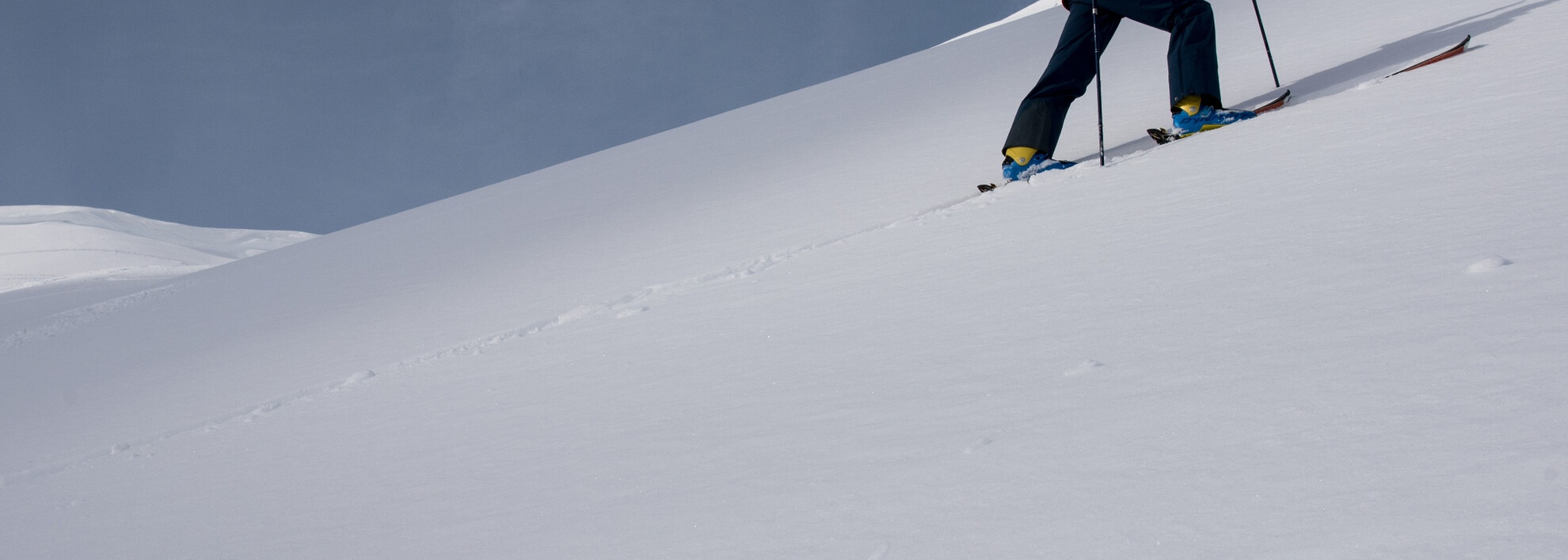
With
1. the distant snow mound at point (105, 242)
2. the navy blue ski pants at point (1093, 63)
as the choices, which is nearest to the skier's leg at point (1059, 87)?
the navy blue ski pants at point (1093, 63)

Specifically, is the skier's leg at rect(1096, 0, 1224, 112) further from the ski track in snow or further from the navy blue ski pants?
the ski track in snow

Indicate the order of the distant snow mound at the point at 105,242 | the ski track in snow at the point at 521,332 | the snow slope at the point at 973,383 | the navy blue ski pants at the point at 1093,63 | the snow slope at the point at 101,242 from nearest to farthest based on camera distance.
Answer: the snow slope at the point at 973,383
the ski track in snow at the point at 521,332
the navy blue ski pants at the point at 1093,63
the snow slope at the point at 101,242
the distant snow mound at the point at 105,242

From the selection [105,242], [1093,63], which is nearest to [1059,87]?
[1093,63]

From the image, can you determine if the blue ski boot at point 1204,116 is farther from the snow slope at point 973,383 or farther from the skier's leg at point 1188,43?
the snow slope at point 973,383

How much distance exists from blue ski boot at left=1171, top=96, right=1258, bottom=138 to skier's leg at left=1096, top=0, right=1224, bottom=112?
0.06 ft

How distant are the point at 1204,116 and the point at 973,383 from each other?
7.34 ft

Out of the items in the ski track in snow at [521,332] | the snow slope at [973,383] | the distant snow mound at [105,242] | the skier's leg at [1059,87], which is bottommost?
the snow slope at [973,383]

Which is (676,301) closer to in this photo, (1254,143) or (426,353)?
(426,353)

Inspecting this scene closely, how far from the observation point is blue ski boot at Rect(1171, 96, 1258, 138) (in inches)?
129

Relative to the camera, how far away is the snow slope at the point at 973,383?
0.99 metres

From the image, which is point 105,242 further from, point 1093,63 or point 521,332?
point 1093,63

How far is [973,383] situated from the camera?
1451mm

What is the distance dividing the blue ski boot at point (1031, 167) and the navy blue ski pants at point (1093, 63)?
0.03 m

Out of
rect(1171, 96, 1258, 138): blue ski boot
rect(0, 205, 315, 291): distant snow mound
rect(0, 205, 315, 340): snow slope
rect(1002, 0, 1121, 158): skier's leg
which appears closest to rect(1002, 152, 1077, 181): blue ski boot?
rect(1002, 0, 1121, 158): skier's leg
